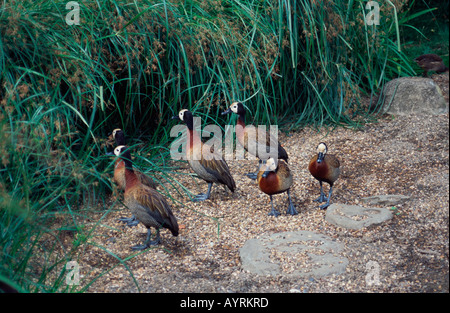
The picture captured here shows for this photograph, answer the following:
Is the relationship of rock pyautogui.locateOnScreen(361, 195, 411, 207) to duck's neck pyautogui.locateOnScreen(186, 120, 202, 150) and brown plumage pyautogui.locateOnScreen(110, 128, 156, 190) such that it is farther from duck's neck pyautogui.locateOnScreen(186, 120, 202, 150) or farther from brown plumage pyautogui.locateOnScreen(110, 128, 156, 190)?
brown plumage pyautogui.locateOnScreen(110, 128, 156, 190)

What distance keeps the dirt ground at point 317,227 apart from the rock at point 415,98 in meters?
0.17

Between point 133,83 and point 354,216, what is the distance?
2.31 metres

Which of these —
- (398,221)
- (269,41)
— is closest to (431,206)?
(398,221)

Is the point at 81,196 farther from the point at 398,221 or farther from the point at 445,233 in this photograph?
the point at 445,233

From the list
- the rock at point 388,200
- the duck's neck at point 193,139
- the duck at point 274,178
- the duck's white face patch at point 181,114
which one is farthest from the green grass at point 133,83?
the rock at point 388,200

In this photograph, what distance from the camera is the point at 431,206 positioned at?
14.7 ft

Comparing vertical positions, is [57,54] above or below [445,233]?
above

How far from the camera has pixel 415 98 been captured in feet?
20.8

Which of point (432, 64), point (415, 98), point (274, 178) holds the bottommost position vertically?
point (274, 178)

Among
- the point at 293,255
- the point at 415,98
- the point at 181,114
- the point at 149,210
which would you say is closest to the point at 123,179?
the point at 149,210

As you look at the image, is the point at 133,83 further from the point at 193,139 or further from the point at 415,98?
the point at 415,98

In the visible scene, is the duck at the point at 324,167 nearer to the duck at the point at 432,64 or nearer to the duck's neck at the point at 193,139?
the duck's neck at the point at 193,139

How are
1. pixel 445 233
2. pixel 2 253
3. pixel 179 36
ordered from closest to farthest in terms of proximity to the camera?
pixel 2 253 → pixel 445 233 → pixel 179 36

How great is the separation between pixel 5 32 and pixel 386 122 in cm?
407
